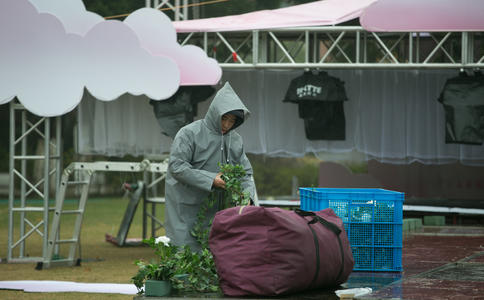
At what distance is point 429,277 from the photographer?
20.2ft

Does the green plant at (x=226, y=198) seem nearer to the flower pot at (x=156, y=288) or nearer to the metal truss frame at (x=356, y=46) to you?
the flower pot at (x=156, y=288)

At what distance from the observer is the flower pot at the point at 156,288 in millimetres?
5285

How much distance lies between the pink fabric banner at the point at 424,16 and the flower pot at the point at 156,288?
6151 millimetres

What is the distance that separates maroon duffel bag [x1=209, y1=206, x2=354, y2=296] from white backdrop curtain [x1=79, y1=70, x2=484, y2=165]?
7.68 metres

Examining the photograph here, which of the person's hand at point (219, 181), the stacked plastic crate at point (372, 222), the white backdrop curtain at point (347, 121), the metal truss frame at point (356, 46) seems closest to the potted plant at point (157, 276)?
the person's hand at point (219, 181)

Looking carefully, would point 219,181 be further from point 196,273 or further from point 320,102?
point 320,102

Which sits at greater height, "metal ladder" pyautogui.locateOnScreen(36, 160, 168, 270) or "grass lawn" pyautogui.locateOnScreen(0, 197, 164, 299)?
"metal ladder" pyautogui.locateOnScreen(36, 160, 168, 270)

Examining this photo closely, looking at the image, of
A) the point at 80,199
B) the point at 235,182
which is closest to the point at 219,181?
the point at 235,182

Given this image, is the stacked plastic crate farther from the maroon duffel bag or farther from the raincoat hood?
the maroon duffel bag

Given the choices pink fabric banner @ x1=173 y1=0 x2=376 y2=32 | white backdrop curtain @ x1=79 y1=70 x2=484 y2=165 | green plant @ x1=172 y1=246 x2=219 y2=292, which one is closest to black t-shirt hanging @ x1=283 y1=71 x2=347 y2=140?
white backdrop curtain @ x1=79 y1=70 x2=484 y2=165

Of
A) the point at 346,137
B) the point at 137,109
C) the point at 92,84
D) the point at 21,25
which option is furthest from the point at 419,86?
the point at 21,25

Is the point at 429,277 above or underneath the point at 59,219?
above

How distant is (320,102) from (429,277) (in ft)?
21.2

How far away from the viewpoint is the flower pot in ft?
17.3
